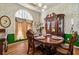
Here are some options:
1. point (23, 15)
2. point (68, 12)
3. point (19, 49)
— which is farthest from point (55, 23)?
point (19, 49)

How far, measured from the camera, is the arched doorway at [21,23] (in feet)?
8.50

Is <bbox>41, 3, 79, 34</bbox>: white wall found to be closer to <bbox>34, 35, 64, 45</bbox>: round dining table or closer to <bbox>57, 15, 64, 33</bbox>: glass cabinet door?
<bbox>57, 15, 64, 33</bbox>: glass cabinet door

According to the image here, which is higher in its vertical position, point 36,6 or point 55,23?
point 36,6

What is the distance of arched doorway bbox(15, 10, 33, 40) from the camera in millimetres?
2592

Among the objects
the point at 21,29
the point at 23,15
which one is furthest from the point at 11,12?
the point at 21,29

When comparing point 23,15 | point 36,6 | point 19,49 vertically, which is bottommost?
point 19,49

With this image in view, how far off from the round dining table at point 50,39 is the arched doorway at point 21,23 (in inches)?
8.6

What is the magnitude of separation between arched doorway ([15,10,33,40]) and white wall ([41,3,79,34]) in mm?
219

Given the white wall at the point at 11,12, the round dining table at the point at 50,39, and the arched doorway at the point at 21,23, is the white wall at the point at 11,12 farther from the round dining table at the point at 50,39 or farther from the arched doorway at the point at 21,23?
the round dining table at the point at 50,39

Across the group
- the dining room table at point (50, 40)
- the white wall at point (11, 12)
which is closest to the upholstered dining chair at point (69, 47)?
the dining room table at point (50, 40)

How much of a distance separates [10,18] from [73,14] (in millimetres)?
958

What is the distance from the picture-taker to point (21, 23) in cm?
259

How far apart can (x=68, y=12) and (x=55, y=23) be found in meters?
0.26

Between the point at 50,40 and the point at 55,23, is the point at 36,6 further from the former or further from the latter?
the point at 50,40
